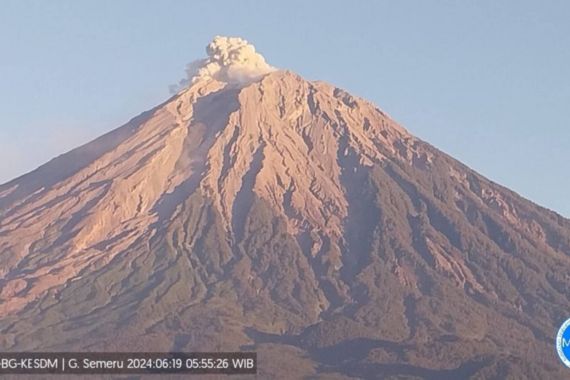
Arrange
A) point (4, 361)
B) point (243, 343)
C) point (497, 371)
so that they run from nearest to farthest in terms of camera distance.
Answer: point (4, 361)
point (497, 371)
point (243, 343)

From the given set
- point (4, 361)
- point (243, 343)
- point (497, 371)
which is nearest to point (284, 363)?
point (243, 343)

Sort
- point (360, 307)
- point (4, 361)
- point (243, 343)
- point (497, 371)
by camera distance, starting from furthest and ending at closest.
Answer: point (360, 307), point (243, 343), point (497, 371), point (4, 361)

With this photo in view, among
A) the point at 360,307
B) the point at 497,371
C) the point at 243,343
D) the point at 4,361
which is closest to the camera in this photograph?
the point at 4,361

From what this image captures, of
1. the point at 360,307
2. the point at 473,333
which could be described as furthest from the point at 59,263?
the point at 473,333

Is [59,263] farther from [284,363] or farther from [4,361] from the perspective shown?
[4,361]

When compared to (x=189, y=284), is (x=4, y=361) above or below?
below

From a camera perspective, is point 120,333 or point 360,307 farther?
point 360,307

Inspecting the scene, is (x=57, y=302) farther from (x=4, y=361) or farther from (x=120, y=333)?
(x=4, y=361)

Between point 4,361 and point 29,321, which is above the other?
point 29,321

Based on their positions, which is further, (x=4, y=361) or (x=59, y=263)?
(x=59, y=263)
